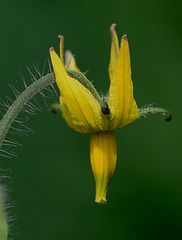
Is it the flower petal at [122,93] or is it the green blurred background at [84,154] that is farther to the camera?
the green blurred background at [84,154]

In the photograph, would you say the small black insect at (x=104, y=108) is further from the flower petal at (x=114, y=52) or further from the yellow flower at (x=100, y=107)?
the flower petal at (x=114, y=52)

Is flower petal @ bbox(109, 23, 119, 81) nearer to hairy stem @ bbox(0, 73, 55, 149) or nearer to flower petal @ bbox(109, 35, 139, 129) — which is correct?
flower petal @ bbox(109, 35, 139, 129)

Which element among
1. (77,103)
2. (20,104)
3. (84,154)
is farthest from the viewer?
(84,154)

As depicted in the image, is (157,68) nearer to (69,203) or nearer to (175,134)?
(175,134)

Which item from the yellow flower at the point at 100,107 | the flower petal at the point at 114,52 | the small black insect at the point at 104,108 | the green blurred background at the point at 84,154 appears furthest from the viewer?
the green blurred background at the point at 84,154

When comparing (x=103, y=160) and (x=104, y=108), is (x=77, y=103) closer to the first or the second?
(x=104, y=108)

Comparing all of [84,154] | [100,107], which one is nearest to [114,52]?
[100,107]

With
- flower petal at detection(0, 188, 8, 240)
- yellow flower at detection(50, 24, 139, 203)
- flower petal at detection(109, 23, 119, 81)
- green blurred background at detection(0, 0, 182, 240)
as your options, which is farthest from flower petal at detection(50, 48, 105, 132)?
green blurred background at detection(0, 0, 182, 240)

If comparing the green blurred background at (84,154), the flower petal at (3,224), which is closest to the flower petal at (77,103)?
the flower petal at (3,224)
